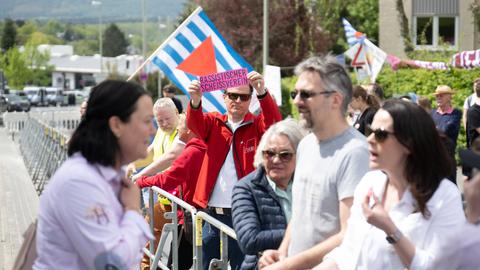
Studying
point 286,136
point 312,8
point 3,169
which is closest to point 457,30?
point 312,8

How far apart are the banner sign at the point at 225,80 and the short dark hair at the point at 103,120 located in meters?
3.67

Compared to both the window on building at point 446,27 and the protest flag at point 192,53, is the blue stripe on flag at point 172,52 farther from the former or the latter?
the window on building at point 446,27

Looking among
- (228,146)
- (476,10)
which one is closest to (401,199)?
(228,146)

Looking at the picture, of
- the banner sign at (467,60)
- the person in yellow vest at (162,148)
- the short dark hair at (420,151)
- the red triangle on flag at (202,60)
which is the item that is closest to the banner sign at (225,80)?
the person in yellow vest at (162,148)

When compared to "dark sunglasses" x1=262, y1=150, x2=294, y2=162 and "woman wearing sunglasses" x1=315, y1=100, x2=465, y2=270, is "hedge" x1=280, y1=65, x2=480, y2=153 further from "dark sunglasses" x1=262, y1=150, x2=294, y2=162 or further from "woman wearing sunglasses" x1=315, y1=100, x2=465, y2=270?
"woman wearing sunglasses" x1=315, y1=100, x2=465, y2=270

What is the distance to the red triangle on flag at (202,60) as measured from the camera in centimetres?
1128

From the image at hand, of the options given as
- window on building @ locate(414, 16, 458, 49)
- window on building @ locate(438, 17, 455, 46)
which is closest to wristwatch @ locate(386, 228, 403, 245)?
window on building @ locate(414, 16, 458, 49)

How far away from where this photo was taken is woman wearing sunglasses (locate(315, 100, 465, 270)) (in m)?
4.06

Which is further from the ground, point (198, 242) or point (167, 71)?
point (167, 71)

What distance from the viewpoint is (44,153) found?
68.8ft

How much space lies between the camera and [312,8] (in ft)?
165

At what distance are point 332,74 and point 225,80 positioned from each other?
301cm

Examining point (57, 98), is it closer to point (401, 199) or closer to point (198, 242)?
point (198, 242)

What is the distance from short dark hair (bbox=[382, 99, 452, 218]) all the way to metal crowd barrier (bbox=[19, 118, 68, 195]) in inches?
494
